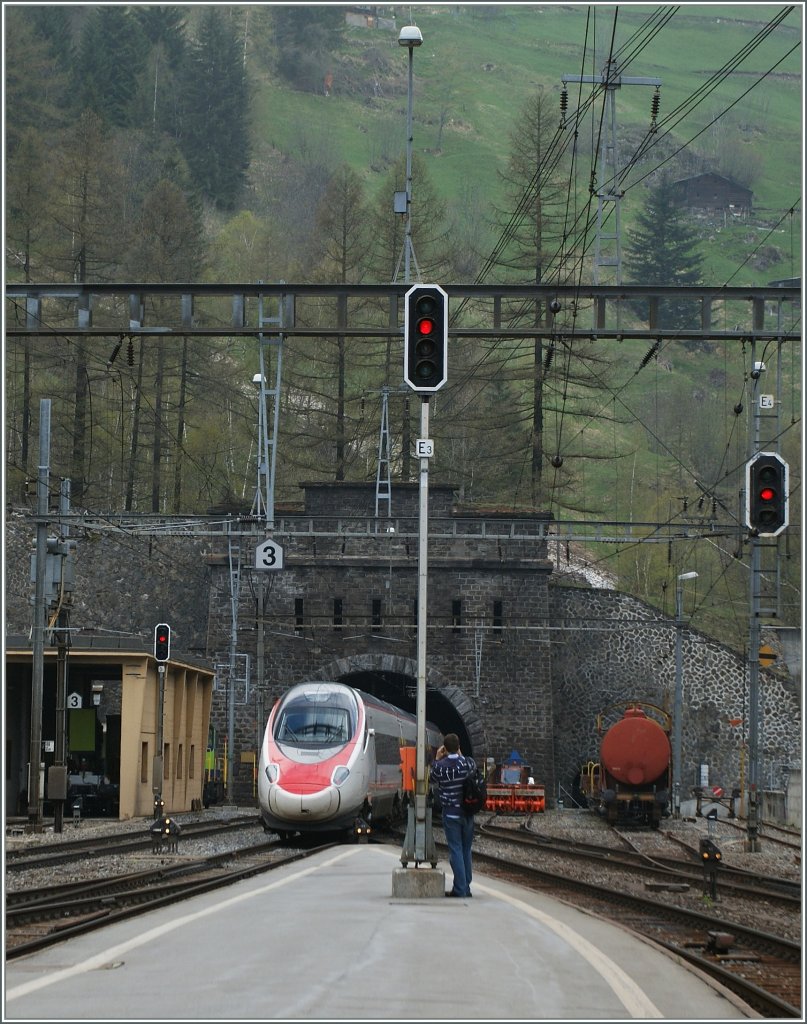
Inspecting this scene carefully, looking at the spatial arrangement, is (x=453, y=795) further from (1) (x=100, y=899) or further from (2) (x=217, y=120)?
(2) (x=217, y=120)

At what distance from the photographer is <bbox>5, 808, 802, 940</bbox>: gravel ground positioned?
19.1 meters

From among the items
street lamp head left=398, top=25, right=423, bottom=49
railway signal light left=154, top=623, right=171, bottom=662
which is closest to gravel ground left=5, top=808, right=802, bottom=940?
railway signal light left=154, top=623, right=171, bottom=662

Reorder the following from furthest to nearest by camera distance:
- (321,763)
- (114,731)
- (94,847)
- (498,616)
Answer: (498,616) < (114,731) < (321,763) < (94,847)

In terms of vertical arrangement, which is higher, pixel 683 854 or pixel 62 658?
pixel 62 658

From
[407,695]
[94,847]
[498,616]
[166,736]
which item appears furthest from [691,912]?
[407,695]

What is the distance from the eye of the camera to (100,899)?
15703 mm

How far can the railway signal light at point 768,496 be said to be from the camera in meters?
22.1

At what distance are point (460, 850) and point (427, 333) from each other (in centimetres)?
519

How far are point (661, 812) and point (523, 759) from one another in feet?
44.3

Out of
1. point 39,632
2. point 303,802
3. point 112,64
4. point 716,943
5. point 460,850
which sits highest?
point 112,64

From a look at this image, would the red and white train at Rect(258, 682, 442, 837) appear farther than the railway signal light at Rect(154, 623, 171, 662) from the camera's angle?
No

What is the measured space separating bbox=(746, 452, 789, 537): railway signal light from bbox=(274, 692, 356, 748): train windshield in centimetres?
1030

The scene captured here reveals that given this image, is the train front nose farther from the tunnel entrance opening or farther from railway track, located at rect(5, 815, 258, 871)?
the tunnel entrance opening

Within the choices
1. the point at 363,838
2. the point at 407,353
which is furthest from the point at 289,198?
the point at 407,353
